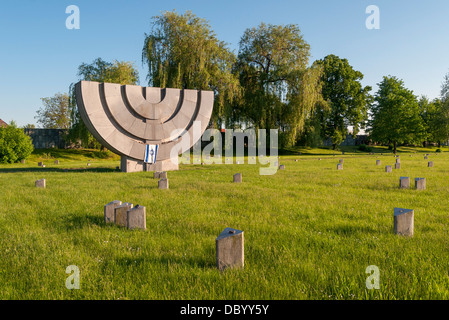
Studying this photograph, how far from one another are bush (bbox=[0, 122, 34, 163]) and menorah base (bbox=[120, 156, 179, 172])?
1283 centimetres

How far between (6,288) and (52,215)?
2985 mm

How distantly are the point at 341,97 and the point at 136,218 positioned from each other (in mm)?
42749

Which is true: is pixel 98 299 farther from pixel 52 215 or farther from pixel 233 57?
pixel 233 57

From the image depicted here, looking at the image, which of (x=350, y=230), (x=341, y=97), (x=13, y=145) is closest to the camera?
(x=350, y=230)

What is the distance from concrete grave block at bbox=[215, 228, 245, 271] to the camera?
3.11 metres

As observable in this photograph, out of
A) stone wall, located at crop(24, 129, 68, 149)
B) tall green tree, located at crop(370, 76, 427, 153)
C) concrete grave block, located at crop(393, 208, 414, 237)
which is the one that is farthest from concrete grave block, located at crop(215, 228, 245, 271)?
tall green tree, located at crop(370, 76, 427, 153)

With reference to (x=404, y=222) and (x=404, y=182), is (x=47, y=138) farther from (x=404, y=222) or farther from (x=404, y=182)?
(x=404, y=222)

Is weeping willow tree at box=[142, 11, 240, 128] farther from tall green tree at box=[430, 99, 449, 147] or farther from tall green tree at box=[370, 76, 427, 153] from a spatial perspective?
tall green tree at box=[430, 99, 449, 147]

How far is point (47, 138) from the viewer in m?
33.5

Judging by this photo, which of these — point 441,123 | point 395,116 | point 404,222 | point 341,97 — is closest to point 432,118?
point 441,123

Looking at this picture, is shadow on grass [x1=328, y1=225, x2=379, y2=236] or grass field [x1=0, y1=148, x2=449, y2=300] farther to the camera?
shadow on grass [x1=328, y1=225, x2=379, y2=236]

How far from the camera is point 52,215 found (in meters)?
5.51

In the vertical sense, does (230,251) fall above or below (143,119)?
below
